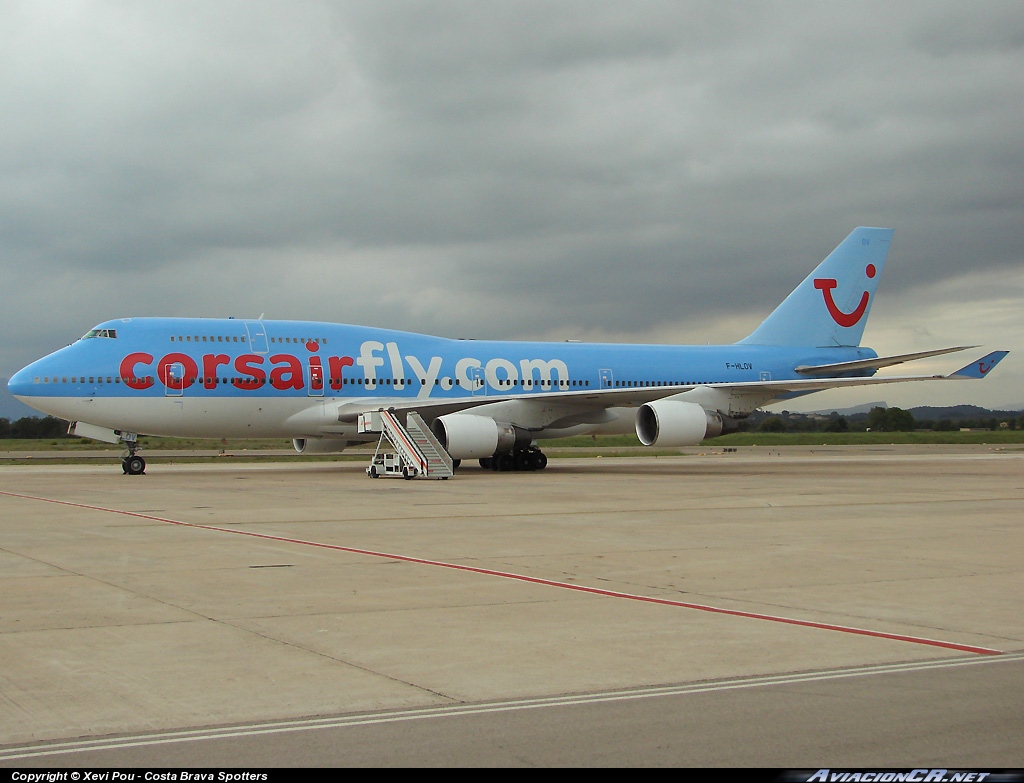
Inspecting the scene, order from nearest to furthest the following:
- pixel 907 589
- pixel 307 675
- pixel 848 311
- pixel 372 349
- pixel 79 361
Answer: pixel 307 675 → pixel 907 589 → pixel 79 361 → pixel 372 349 → pixel 848 311

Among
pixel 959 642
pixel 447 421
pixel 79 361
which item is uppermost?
pixel 79 361

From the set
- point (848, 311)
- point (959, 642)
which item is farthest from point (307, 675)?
point (848, 311)

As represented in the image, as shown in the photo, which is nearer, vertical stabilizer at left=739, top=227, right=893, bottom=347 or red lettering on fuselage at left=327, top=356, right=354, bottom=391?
red lettering on fuselage at left=327, top=356, right=354, bottom=391

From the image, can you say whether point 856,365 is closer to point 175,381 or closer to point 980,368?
point 980,368

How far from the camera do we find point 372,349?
29.9 meters

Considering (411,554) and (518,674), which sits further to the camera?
(411,554)

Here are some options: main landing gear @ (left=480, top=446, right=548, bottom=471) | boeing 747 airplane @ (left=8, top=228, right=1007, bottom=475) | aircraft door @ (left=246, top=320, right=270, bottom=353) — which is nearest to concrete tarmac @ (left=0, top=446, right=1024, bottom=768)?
boeing 747 airplane @ (left=8, top=228, right=1007, bottom=475)

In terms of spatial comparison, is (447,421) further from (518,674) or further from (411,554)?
(518,674)

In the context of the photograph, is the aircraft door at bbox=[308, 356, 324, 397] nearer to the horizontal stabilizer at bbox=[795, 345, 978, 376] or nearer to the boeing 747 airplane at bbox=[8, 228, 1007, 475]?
the boeing 747 airplane at bbox=[8, 228, 1007, 475]

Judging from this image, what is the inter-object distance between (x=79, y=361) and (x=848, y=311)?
26.2 metres

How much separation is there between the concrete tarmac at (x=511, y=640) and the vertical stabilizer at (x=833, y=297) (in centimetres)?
2255

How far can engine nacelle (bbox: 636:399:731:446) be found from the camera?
2927cm

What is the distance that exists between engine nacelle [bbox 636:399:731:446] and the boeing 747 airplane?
0.05m

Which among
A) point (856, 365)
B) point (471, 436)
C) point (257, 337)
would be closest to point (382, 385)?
point (471, 436)
